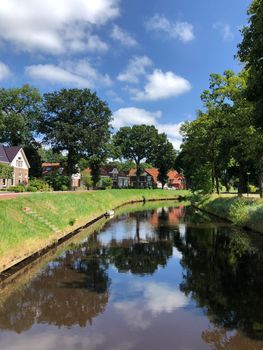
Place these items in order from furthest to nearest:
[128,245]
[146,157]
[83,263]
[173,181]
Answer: [173,181] → [146,157] → [128,245] → [83,263]

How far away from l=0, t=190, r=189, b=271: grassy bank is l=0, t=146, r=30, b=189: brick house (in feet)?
119

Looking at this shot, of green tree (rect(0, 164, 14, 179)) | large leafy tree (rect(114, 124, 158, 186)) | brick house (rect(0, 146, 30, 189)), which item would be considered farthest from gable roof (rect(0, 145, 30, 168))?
large leafy tree (rect(114, 124, 158, 186))

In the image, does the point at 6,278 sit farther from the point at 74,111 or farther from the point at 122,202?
the point at 74,111

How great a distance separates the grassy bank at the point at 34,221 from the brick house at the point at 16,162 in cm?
3619

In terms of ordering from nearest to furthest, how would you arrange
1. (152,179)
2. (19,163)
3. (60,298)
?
1. (60,298)
2. (19,163)
3. (152,179)

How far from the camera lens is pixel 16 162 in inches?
2995

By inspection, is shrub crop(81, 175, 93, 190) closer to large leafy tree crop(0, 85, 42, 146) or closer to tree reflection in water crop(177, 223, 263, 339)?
large leafy tree crop(0, 85, 42, 146)

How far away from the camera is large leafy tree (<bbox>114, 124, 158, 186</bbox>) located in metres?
116

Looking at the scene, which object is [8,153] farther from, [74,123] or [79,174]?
[79,174]

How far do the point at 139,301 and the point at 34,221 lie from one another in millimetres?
13373

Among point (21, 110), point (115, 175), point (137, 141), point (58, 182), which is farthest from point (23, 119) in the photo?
point (115, 175)

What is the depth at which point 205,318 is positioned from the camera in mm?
12102

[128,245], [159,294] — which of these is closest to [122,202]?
[128,245]

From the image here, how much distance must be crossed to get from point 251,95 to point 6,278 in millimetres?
16866
